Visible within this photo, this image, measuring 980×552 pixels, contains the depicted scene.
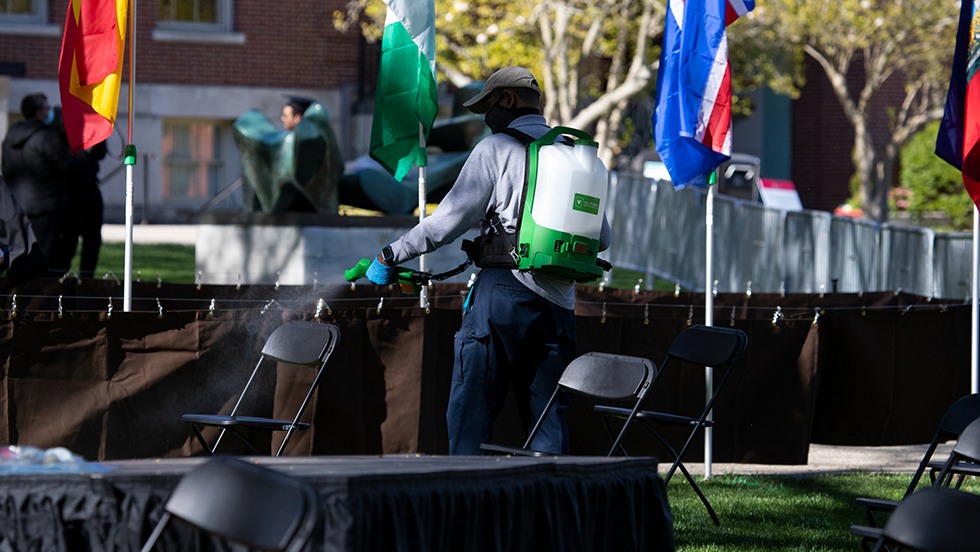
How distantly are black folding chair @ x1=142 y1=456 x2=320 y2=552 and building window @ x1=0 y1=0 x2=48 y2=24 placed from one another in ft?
80.8

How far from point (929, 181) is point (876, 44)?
2.79m

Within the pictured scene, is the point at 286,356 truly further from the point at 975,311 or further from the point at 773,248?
the point at 773,248

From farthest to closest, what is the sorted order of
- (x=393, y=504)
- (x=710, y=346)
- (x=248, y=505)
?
1. (x=710, y=346)
2. (x=393, y=504)
3. (x=248, y=505)

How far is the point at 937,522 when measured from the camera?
4035mm

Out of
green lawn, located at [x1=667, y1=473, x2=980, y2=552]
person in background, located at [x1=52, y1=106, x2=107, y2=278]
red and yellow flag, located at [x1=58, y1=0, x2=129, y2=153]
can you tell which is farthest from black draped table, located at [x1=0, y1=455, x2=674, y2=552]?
person in background, located at [x1=52, y1=106, x2=107, y2=278]

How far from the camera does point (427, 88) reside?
30.2 ft

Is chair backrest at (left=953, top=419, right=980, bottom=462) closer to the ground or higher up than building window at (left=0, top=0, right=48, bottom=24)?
closer to the ground

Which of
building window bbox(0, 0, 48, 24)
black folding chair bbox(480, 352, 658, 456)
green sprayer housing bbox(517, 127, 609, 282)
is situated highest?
building window bbox(0, 0, 48, 24)

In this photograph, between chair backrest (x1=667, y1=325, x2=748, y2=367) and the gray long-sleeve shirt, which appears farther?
chair backrest (x1=667, y1=325, x2=748, y2=367)

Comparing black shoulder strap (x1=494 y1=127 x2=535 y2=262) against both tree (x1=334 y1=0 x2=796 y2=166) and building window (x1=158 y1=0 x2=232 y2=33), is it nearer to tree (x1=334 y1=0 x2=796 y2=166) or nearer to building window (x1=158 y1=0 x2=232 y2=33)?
tree (x1=334 y1=0 x2=796 y2=166)

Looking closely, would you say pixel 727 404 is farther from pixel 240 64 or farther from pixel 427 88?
pixel 240 64

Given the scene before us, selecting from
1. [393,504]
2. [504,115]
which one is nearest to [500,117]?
[504,115]

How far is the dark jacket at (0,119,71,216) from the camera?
13.5 m

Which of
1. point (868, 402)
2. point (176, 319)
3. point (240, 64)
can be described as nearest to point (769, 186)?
point (240, 64)
